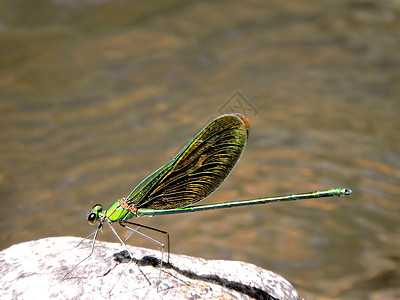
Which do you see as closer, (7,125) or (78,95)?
(7,125)

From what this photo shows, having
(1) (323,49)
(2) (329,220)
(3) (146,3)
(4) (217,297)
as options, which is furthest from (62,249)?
(3) (146,3)

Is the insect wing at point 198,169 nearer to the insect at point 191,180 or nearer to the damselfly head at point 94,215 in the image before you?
the insect at point 191,180

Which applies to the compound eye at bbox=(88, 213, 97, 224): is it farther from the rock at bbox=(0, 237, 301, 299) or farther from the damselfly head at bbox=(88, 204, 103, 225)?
the rock at bbox=(0, 237, 301, 299)

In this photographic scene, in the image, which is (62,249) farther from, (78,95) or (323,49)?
(323,49)

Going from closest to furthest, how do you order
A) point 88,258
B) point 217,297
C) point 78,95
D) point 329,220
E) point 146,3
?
1. point 217,297
2. point 88,258
3. point 329,220
4. point 78,95
5. point 146,3

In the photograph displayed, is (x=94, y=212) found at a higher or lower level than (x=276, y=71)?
lower

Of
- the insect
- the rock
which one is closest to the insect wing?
the insect

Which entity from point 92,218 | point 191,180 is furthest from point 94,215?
point 191,180
